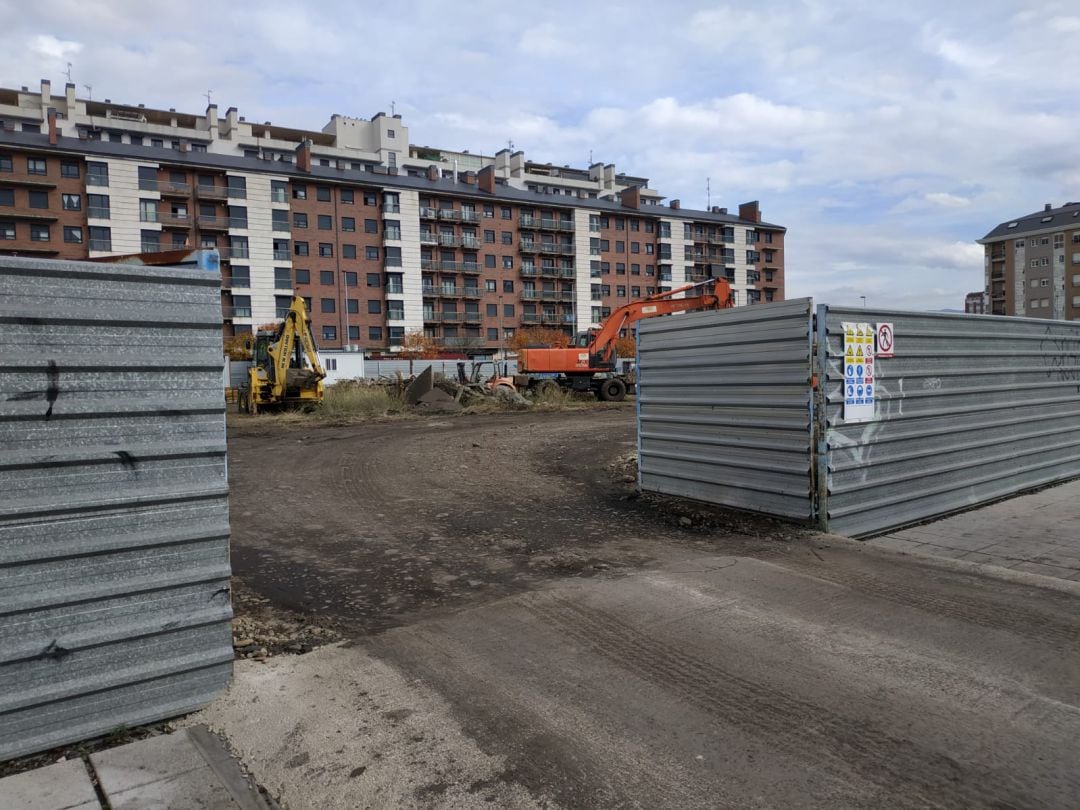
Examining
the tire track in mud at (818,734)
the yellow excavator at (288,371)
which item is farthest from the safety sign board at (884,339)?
the yellow excavator at (288,371)

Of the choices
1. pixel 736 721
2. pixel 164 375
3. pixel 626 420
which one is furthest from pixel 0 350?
pixel 626 420

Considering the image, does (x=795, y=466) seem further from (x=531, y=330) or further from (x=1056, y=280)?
(x=1056, y=280)

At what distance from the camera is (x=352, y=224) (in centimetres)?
7500

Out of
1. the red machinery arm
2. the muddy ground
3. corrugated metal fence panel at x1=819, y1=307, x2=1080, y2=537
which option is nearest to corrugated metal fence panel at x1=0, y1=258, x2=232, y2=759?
the muddy ground

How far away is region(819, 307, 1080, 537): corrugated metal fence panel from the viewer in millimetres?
6902

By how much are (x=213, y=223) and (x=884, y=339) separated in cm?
7139

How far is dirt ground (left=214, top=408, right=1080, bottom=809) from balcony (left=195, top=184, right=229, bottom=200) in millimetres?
69467

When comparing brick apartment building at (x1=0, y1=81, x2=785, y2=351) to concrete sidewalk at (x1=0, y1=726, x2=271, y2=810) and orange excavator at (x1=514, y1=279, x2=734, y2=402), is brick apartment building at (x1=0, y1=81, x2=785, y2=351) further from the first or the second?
concrete sidewalk at (x1=0, y1=726, x2=271, y2=810)

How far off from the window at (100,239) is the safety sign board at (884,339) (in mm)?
70419

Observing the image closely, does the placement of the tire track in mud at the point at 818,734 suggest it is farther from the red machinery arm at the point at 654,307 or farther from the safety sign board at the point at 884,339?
the red machinery arm at the point at 654,307

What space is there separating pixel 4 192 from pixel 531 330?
50609 mm

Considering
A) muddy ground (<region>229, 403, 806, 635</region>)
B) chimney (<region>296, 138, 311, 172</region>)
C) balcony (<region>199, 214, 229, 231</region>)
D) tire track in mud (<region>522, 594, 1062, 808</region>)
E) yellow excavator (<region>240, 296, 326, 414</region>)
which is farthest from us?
chimney (<region>296, 138, 311, 172</region>)

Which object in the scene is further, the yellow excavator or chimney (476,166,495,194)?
chimney (476,166,495,194)

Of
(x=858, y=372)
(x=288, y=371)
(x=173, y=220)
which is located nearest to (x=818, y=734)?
(x=858, y=372)
